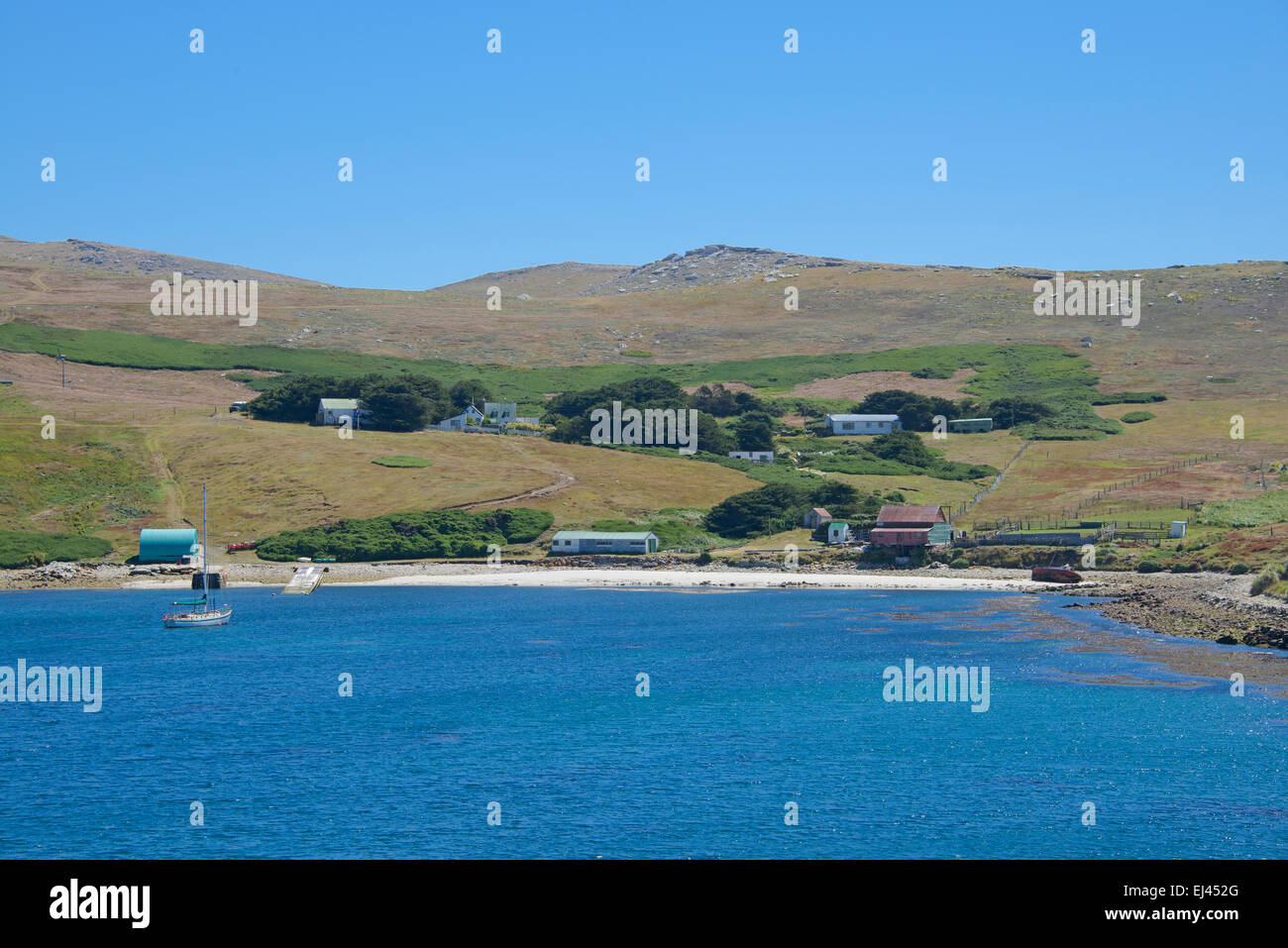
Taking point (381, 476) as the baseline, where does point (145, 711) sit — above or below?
below

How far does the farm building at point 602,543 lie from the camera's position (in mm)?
119438

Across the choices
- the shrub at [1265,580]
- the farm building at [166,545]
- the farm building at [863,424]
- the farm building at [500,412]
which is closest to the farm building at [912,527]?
the shrub at [1265,580]

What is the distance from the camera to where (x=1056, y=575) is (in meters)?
103

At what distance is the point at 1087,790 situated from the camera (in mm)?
41062

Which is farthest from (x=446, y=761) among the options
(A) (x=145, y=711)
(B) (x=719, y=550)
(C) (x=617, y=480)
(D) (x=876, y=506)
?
(C) (x=617, y=480)

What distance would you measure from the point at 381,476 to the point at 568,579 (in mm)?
35309

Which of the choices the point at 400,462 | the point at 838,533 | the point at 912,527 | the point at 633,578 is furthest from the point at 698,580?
the point at 400,462

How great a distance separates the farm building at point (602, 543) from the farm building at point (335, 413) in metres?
53.7

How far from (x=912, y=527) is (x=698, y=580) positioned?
21764 millimetres

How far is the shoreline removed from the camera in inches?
3807

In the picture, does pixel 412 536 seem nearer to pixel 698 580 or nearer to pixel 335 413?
pixel 698 580

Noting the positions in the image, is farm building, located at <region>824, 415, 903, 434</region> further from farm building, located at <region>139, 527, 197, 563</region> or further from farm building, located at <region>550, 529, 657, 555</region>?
farm building, located at <region>139, 527, 197, 563</region>

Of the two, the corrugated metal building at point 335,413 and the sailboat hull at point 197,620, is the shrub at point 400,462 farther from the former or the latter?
the sailboat hull at point 197,620
